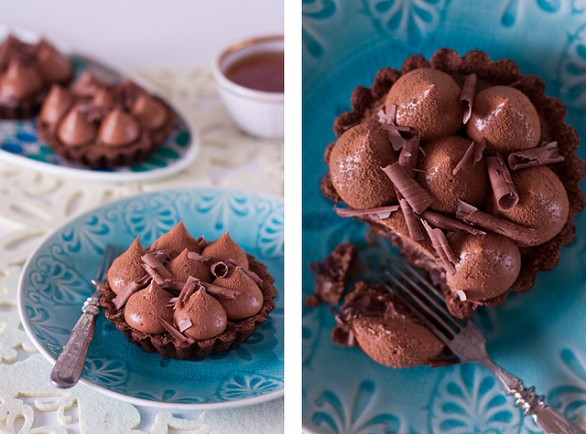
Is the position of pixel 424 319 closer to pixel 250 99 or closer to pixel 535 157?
pixel 535 157

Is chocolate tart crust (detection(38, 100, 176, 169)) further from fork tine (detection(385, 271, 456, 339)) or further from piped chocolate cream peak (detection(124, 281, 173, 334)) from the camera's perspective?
fork tine (detection(385, 271, 456, 339))

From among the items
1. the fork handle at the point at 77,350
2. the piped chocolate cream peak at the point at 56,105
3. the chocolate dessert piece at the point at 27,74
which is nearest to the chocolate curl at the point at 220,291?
the fork handle at the point at 77,350

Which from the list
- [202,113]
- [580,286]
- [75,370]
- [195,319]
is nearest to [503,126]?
[580,286]

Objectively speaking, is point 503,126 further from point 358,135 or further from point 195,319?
point 195,319

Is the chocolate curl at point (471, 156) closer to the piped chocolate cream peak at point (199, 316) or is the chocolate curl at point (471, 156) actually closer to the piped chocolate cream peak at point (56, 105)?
the piped chocolate cream peak at point (199, 316)

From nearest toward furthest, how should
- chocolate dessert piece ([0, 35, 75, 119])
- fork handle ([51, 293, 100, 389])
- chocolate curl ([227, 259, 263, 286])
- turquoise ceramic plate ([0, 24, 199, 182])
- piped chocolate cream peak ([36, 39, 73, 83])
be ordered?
1. fork handle ([51, 293, 100, 389])
2. chocolate curl ([227, 259, 263, 286])
3. turquoise ceramic plate ([0, 24, 199, 182])
4. chocolate dessert piece ([0, 35, 75, 119])
5. piped chocolate cream peak ([36, 39, 73, 83])

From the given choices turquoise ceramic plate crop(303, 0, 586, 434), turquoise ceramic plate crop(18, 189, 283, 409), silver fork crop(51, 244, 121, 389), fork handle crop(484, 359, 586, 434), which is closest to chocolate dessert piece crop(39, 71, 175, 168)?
turquoise ceramic plate crop(18, 189, 283, 409)

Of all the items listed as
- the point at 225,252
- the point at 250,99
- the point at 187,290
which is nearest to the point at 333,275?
the point at 225,252

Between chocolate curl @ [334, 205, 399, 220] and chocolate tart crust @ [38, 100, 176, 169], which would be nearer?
chocolate curl @ [334, 205, 399, 220]
